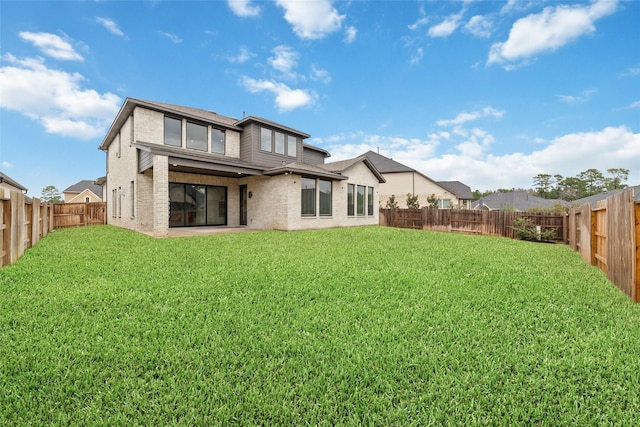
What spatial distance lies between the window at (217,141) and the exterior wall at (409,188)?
20.7m

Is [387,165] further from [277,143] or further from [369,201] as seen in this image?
[277,143]

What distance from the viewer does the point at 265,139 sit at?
50.7 feet

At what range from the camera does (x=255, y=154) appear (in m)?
14.9

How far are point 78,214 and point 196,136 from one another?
9.24m

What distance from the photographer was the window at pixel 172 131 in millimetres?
12945

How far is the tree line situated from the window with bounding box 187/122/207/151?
221 feet

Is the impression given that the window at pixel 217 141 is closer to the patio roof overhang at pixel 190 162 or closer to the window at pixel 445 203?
the patio roof overhang at pixel 190 162

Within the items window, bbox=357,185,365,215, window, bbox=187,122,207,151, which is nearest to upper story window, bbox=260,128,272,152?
window, bbox=187,122,207,151

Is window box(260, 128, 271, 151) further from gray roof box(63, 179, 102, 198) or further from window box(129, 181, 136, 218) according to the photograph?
gray roof box(63, 179, 102, 198)

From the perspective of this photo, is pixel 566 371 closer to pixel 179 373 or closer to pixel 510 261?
pixel 179 373

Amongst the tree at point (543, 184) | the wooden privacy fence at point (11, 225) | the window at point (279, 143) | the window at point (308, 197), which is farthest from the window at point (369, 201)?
the tree at point (543, 184)

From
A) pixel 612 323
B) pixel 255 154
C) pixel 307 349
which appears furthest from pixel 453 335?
pixel 255 154

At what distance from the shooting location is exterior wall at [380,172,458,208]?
98.7 feet

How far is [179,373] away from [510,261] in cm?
751
